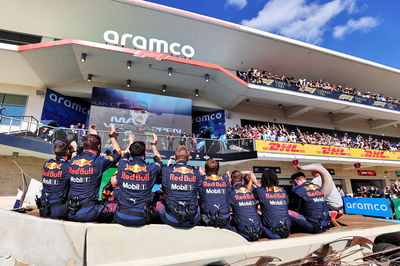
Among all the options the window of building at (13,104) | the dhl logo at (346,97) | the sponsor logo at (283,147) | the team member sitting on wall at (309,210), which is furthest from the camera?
the dhl logo at (346,97)

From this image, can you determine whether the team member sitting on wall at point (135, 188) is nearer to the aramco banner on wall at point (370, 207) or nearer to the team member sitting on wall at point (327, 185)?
the team member sitting on wall at point (327, 185)

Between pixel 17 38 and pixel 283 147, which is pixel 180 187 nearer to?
pixel 283 147

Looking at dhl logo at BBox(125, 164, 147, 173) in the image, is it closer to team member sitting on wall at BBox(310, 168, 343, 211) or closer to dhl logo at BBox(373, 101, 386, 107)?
team member sitting on wall at BBox(310, 168, 343, 211)

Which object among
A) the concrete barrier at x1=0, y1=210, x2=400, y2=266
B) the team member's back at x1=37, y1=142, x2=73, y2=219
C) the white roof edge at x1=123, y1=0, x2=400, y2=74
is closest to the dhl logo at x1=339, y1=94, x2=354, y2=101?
the white roof edge at x1=123, y1=0, x2=400, y2=74

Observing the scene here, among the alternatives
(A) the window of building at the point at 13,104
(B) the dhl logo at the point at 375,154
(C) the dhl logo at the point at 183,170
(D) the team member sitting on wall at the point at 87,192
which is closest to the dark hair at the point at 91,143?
(D) the team member sitting on wall at the point at 87,192

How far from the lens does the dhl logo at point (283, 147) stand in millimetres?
12742

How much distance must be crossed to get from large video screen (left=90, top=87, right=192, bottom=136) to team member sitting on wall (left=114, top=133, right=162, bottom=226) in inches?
406

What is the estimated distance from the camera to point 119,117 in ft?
42.3

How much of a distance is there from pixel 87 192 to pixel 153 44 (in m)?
12.6

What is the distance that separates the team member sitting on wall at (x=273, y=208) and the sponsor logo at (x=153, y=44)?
11.8 m

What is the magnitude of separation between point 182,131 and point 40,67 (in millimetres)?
8658

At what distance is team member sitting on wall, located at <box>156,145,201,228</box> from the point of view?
2.47 meters

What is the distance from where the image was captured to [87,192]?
2.60 m

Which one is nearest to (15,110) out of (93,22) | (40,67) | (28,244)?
(40,67)
